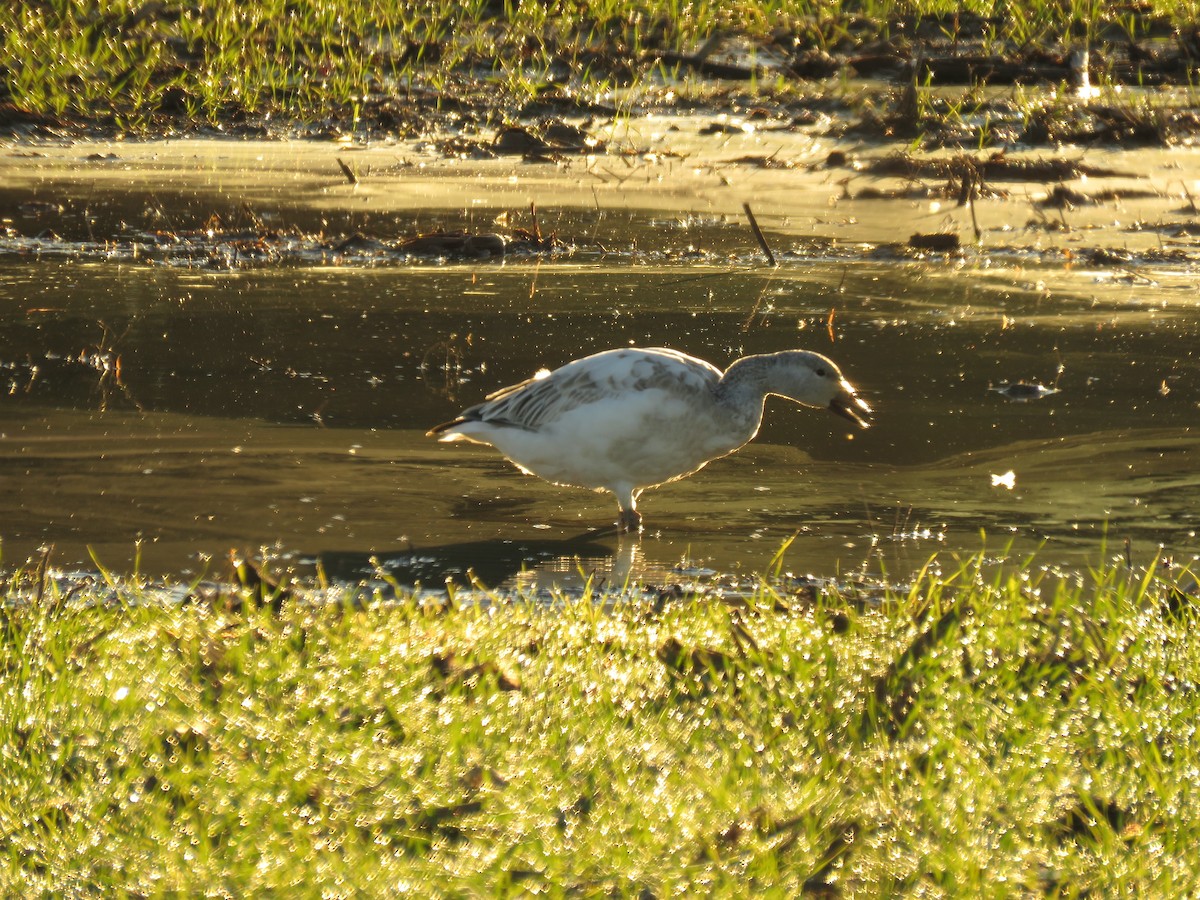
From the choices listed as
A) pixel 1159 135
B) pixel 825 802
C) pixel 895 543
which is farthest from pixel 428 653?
pixel 1159 135

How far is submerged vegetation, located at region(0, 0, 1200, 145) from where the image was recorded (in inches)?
544

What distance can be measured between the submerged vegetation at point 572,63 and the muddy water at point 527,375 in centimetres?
426

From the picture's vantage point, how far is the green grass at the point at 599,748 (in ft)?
10.3

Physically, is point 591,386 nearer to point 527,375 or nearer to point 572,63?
point 527,375

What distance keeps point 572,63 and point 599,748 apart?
40.5 feet

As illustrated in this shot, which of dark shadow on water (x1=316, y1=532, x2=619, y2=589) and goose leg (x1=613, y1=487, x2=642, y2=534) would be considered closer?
dark shadow on water (x1=316, y1=532, x2=619, y2=589)

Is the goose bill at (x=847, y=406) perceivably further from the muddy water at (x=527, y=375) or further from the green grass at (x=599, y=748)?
the green grass at (x=599, y=748)

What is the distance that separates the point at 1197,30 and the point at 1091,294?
25.7 ft

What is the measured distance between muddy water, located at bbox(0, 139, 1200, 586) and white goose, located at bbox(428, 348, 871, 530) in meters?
0.16

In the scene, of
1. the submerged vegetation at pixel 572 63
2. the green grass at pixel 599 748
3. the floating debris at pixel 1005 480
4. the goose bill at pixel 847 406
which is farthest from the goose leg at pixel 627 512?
the submerged vegetation at pixel 572 63

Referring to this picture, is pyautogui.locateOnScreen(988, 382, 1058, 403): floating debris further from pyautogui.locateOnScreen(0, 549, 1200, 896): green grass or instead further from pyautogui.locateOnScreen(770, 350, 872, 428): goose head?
pyautogui.locateOnScreen(0, 549, 1200, 896): green grass

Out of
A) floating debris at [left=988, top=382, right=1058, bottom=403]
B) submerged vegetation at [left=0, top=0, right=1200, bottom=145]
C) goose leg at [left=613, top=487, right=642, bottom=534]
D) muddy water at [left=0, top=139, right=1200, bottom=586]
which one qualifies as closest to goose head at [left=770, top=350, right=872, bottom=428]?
muddy water at [left=0, top=139, right=1200, bottom=586]

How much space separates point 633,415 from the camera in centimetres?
604

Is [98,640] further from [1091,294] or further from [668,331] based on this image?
[1091,294]
